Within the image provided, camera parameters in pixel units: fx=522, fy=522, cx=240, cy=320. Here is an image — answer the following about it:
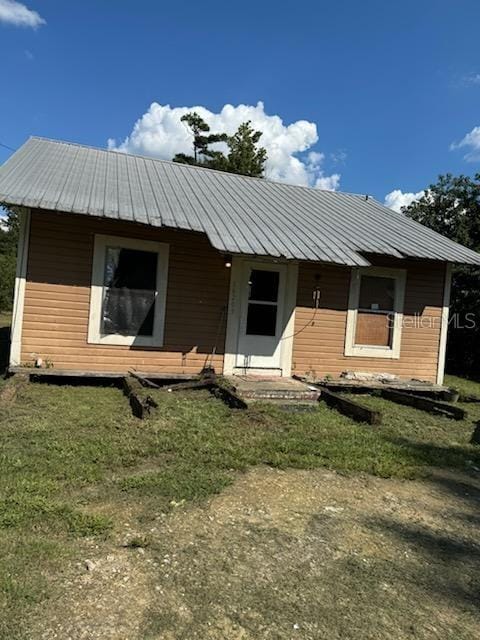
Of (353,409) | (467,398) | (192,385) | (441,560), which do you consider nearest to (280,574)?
(441,560)

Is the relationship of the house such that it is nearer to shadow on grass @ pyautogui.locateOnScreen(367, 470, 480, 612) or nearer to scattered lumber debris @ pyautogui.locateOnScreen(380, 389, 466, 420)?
scattered lumber debris @ pyautogui.locateOnScreen(380, 389, 466, 420)

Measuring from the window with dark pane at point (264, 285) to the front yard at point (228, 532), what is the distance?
4047 millimetres

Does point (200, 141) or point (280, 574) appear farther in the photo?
point (200, 141)

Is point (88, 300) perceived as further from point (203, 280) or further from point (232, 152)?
point (232, 152)

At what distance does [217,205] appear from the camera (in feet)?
34.9

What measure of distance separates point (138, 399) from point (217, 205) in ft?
16.7

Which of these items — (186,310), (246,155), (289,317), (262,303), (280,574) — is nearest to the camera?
(280,574)

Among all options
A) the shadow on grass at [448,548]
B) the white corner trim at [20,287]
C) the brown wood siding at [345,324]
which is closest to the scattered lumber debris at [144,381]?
the white corner trim at [20,287]

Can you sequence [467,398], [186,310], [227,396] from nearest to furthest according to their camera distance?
1. [227,396]
2. [186,310]
3. [467,398]

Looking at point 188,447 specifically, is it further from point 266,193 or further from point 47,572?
point 266,193

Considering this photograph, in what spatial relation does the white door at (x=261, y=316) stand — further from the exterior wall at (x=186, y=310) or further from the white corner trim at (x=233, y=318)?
the exterior wall at (x=186, y=310)

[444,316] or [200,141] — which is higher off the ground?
[200,141]

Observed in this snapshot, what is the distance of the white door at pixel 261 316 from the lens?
9953 millimetres

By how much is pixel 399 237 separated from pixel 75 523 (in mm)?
9447
